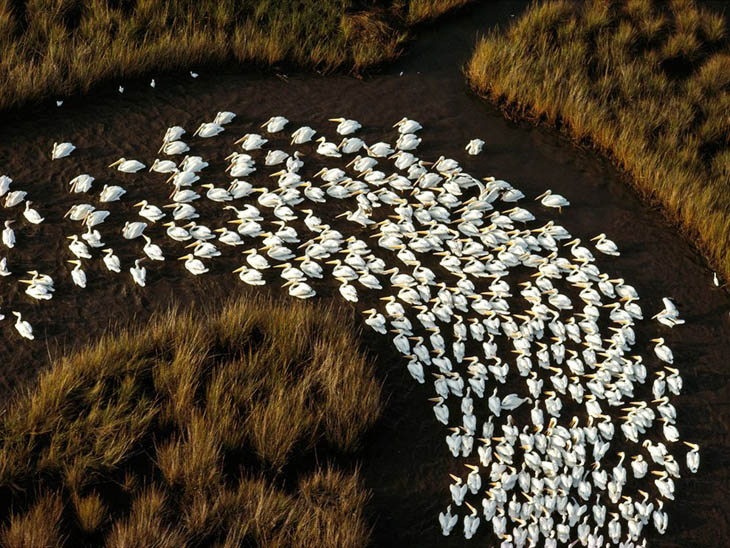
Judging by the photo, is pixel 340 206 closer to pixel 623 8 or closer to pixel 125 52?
pixel 125 52

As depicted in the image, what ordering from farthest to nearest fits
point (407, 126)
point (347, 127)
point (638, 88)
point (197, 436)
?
point (638, 88) < point (407, 126) < point (347, 127) < point (197, 436)

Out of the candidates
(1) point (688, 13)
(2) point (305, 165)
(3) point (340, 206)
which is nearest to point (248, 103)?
(2) point (305, 165)

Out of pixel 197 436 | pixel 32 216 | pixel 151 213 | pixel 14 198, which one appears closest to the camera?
pixel 197 436

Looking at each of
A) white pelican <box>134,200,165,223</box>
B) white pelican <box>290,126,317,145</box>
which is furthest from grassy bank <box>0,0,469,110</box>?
white pelican <box>134,200,165,223</box>

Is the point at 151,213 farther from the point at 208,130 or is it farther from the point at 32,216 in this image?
the point at 208,130

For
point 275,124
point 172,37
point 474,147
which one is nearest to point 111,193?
point 275,124

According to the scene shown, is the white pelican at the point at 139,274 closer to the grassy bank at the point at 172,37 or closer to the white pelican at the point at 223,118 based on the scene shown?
the white pelican at the point at 223,118
